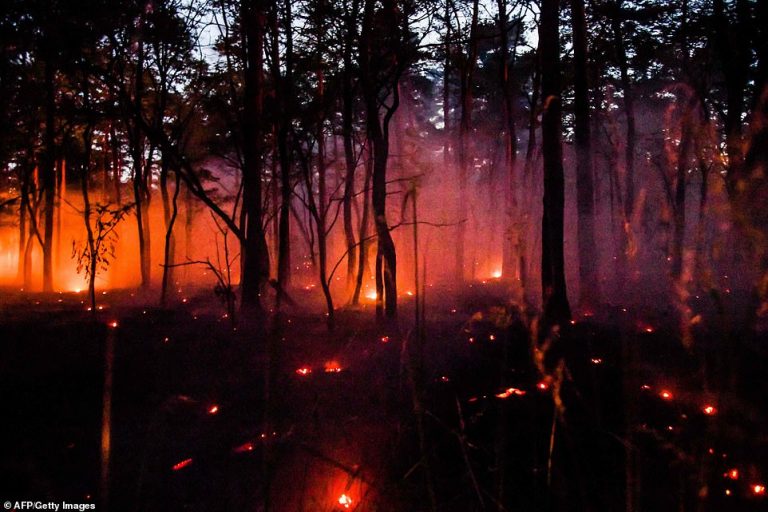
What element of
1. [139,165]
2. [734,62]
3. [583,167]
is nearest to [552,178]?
[583,167]

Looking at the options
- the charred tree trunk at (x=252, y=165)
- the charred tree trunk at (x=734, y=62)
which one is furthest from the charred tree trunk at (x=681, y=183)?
the charred tree trunk at (x=252, y=165)

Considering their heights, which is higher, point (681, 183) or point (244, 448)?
point (681, 183)

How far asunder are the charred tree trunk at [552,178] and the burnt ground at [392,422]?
5.21ft

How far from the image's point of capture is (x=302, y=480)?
4.38m

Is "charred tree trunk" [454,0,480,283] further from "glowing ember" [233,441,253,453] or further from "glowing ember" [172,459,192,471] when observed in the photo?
"glowing ember" [172,459,192,471]

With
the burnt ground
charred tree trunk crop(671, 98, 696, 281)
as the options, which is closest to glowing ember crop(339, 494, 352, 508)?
the burnt ground

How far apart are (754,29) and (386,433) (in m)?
13.4

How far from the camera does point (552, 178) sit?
474 inches

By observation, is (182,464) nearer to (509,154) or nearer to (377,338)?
(377,338)

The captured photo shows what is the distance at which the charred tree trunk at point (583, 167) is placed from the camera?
527 inches

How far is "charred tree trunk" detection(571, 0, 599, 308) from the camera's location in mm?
13398

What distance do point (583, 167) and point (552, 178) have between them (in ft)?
6.82

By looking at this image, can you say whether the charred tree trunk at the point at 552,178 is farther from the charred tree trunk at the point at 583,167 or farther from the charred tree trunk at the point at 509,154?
the charred tree trunk at the point at 509,154

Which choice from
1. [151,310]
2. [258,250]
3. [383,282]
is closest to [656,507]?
[383,282]
